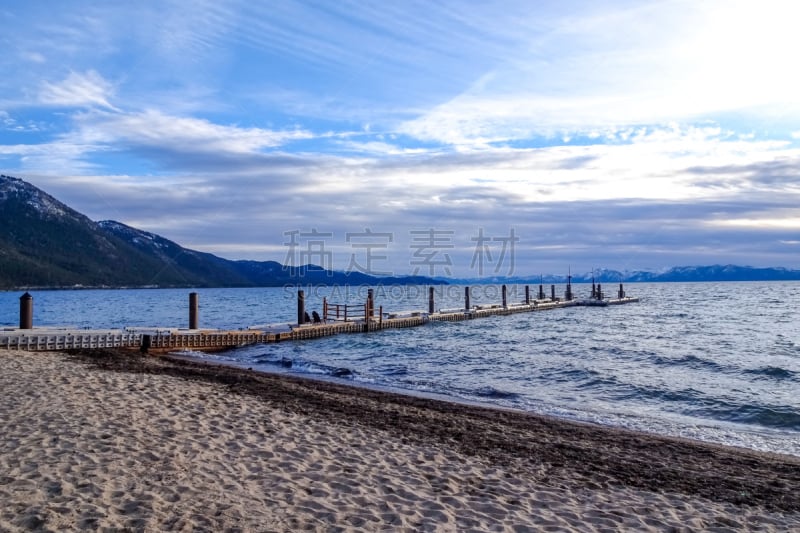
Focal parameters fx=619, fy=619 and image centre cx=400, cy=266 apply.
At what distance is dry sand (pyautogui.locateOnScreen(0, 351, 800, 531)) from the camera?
589 centimetres

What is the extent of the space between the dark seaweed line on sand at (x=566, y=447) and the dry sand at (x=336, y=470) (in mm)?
51

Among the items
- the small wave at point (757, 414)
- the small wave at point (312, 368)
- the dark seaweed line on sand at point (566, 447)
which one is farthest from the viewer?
the small wave at point (312, 368)

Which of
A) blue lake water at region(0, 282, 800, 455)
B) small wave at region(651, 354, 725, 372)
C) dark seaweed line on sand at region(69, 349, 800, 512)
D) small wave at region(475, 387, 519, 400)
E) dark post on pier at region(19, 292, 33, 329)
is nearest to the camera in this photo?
dark seaweed line on sand at region(69, 349, 800, 512)

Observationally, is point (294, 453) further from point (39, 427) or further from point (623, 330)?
point (623, 330)

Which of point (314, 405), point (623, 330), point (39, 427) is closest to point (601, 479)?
point (314, 405)

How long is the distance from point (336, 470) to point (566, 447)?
14.3 ft

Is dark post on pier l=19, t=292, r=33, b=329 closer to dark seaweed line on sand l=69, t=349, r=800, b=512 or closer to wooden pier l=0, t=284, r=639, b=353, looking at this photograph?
wooden pier l=0, t=284, r=639, b=353

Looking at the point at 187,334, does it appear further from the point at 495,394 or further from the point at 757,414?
the point at 757,414

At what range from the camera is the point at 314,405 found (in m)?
12.6

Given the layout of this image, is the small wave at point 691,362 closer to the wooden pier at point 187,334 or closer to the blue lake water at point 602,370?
the blue lake water at point 602,370

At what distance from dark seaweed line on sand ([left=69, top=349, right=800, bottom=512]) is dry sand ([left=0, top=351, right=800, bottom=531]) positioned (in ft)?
0.17

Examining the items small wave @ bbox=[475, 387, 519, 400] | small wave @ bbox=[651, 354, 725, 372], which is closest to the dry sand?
small wave @ bbox=[475, 387, 519, 400]

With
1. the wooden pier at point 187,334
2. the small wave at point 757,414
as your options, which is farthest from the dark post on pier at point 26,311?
the small wave at point 757,414

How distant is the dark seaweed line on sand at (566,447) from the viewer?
8.21 metres
